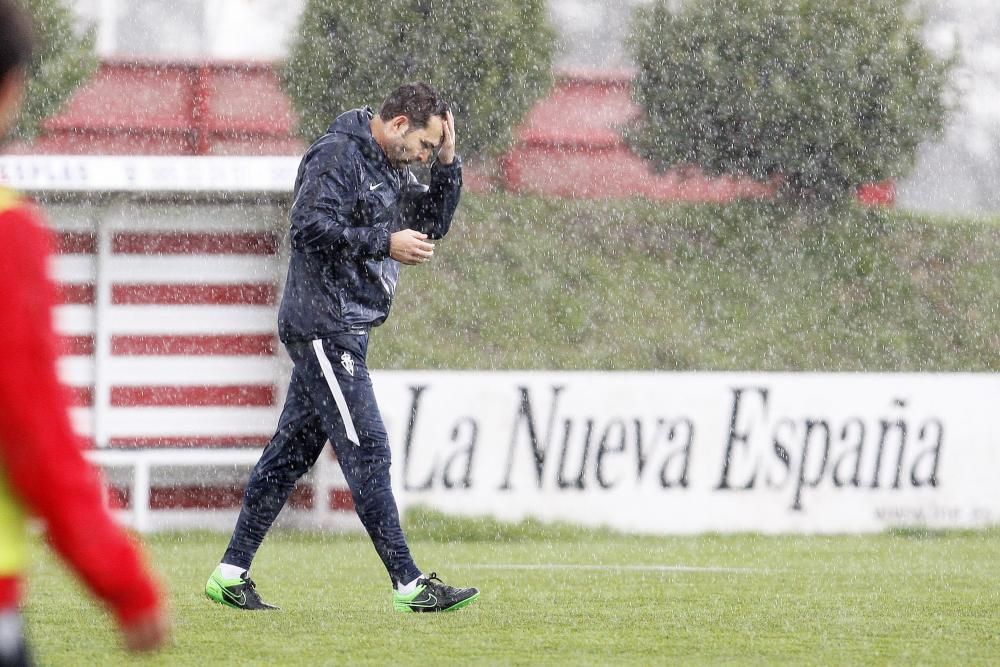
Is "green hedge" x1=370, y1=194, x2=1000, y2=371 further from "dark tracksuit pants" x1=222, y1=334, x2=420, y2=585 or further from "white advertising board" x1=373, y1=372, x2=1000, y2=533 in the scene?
"dark tracksuit pants" x1=222, y1=334, x2=420, y2=585

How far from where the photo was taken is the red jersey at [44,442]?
175 centimetres

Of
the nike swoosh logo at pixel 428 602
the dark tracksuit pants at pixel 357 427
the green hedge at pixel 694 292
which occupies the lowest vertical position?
the green hedge at pixel 694 292

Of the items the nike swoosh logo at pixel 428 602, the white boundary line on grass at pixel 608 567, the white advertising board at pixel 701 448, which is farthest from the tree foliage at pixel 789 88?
the nike swoosh logo at pixel 428 602

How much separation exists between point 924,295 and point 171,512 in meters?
10.9

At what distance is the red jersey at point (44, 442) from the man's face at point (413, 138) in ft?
12.0

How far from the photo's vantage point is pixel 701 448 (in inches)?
390

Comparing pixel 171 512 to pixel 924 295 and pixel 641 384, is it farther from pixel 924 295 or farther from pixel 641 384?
pixel 924 295

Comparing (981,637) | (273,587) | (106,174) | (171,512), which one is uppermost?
(106,174)

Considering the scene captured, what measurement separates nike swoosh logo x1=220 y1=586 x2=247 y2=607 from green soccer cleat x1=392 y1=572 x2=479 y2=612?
500 millimetres

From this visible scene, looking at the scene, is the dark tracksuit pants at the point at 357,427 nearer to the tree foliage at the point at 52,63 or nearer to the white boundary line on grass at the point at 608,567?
the white boundary line on grass at the point at 608,567

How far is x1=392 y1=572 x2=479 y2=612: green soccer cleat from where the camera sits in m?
5.41

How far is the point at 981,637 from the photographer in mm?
5148

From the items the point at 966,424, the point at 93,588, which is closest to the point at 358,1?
the point at 966,424

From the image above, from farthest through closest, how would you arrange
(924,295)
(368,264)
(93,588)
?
(924,295) → (368,264) → (93,588)
